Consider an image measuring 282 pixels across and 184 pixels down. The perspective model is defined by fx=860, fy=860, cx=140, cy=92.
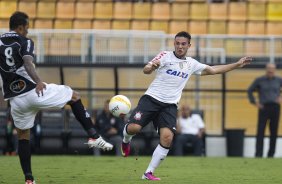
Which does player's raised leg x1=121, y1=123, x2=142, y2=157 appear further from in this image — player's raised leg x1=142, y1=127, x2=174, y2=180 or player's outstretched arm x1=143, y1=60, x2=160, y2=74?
player's outstretched arm x1=143, y1=60, x2=160, y2=74

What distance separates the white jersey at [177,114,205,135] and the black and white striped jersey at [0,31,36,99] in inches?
415

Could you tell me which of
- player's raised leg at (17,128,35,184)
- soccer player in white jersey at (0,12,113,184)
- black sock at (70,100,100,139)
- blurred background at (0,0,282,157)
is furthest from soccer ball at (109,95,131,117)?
blurred background at (0,0,282,157)

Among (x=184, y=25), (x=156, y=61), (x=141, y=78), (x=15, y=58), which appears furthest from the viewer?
(x=184, y=25)

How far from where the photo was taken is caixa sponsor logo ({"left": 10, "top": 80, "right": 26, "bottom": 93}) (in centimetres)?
1125

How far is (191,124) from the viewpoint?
70.6 ft

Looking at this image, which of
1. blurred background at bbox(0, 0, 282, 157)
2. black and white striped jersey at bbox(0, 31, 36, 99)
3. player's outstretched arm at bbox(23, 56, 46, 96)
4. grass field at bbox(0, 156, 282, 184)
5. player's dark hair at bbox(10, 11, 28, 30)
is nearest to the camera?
player's outstretched arm at bbox(23, 56, 46, 96)

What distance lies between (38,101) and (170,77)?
228cm

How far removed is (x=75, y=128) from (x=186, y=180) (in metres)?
9.72

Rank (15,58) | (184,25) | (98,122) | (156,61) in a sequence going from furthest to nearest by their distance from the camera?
1. (184,25)
2. (98,122)
3. (156,61)
4. (15,58)

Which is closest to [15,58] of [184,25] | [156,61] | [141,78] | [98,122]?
[156,61]

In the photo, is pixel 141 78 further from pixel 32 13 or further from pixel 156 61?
pixel 156 61

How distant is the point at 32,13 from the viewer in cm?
2569

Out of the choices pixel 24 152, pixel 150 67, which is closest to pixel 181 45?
pixel 150 67

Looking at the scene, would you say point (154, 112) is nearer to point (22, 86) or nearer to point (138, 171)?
point (138, 171)
